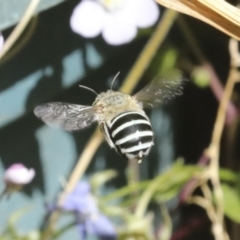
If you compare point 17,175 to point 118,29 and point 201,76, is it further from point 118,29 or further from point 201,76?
point 201,76

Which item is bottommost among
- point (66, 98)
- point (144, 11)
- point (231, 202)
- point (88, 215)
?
point (231, 202)

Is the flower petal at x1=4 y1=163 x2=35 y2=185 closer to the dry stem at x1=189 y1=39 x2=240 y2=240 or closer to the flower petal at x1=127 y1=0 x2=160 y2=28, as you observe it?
the flower petal at x1=127 y1=0 x2=160 y2=28

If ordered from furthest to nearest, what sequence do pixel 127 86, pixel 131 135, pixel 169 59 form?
pixel 169 59 → pixel 127 86 → pixel 131 135

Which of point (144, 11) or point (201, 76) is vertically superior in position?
point (144, 11)

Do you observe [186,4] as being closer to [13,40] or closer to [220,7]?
[220,7]

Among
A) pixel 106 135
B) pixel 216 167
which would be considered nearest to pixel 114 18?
pixel 106 135

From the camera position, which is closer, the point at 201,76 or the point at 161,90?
the point at 161,90

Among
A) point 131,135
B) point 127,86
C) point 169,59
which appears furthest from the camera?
point 169,59
